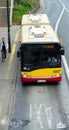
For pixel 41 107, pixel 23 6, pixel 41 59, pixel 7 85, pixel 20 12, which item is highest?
pixel 41 59

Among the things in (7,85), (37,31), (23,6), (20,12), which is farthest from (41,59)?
(23,6)

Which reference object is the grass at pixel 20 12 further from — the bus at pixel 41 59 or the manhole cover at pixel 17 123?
the manhole cover at pixel 17 123

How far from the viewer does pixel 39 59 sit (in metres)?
25.8

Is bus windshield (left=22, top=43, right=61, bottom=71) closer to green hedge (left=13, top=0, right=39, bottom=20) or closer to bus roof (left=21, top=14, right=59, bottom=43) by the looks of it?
bus roof (left=21, top=14, right=59, bottom=43)

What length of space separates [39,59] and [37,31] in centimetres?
256

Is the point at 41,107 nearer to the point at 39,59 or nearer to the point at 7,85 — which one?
the point at 39,59

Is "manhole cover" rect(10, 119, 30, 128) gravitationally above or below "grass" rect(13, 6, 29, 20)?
above

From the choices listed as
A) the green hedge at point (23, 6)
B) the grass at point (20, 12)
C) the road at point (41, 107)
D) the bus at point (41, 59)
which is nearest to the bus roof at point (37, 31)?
the bus at point (41, 59)

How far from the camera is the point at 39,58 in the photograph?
84.5 ft

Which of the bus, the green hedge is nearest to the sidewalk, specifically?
the bus

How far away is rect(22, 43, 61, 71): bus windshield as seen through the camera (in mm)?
25734

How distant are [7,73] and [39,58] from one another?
3.78 metres

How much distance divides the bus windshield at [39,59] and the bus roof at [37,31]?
22.4 inches

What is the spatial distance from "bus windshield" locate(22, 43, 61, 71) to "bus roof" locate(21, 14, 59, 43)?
569mm
